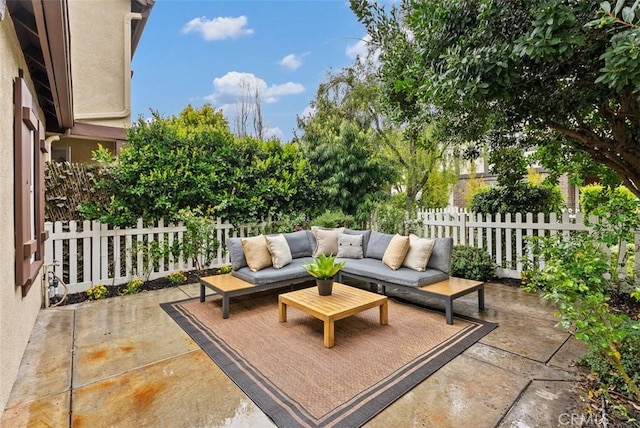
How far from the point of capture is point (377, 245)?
17.9ft

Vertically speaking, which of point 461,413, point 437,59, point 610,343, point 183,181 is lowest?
point 461,413

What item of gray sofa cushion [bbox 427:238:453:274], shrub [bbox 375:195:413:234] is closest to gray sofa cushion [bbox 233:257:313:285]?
gray sofa cushion [bbox 427:238:453:274]

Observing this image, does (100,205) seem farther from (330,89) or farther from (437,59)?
(330,89)

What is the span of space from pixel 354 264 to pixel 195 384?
307cm

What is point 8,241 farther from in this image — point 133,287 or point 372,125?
point 372,125

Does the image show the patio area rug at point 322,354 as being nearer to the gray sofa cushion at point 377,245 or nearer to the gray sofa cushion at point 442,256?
the gray sofa cushion at point 442,256

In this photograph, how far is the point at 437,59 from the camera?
9.62 feet

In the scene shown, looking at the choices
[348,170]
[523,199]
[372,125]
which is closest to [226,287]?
[348,170]

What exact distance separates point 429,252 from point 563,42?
3.04 m

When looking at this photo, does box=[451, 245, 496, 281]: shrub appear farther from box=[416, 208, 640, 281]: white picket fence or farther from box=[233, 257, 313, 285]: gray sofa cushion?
box=[233, 257, 313, 285]: gray sofa cushion

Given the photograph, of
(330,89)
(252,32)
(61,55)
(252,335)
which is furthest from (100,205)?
(252,32)

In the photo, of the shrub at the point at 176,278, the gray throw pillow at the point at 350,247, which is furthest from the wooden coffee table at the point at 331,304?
the shrub at the point at 176,278

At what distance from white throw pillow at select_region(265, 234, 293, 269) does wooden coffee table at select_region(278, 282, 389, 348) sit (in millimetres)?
995

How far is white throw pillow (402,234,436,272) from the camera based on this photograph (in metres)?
4.56
